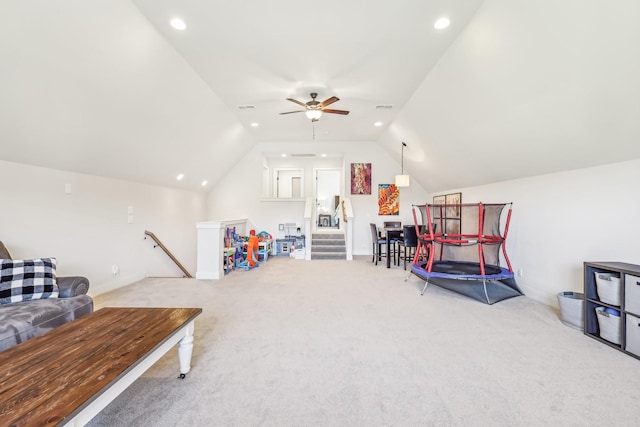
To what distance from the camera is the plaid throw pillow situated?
2.38 metres

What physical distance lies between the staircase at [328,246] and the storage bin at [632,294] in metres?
5.08

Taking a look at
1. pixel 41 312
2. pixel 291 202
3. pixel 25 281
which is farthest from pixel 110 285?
pixel 291 202

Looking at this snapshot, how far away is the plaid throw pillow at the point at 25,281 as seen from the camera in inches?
93.6

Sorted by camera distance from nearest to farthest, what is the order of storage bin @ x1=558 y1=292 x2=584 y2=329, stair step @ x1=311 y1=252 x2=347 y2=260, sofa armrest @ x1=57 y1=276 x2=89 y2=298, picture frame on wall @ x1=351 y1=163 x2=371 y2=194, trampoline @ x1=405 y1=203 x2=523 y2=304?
sofa armrest @ x1=57 y1=276 x2=89 y2=298 → storage bin @ x1=558 y1=292 x2=584 y2=329 → trampoline @ x1=405 y1=203 x2=523 y2=304 → stair step @ x1=311 y1=252 x2=347 y2=260 → picture frame on wall @ x1=351 y1=163 x2=371 y2=194

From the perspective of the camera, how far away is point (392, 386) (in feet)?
6.39

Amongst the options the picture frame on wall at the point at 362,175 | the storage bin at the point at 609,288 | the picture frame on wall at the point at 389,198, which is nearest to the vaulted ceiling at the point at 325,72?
the storage bin at the point at 609,288

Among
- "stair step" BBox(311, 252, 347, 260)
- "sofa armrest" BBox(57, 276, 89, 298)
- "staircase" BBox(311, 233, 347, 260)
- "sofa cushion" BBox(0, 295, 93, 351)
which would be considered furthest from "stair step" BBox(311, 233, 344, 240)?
"sofa cushion" BBox(0, 295, 93, 351)

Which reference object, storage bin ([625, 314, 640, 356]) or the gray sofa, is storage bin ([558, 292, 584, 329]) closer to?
storage bin ([625, 314, 640, 356])

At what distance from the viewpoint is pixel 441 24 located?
2922mm

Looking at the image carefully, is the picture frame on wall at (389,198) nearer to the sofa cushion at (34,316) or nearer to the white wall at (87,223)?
the white wall at (87,223)

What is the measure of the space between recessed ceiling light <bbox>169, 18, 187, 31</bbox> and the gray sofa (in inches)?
110

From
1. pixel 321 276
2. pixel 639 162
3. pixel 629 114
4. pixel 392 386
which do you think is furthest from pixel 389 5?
pixel 321 276

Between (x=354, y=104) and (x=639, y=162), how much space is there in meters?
3.75

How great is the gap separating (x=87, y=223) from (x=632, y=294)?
6212 millimetres
